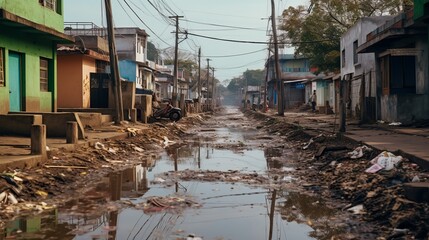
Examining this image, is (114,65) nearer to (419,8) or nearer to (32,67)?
(32,67)

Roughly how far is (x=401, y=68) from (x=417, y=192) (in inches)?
591

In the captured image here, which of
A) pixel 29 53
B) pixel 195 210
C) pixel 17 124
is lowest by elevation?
pixel 195 210

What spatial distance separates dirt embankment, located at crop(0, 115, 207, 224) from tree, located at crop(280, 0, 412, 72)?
23928 millimetres

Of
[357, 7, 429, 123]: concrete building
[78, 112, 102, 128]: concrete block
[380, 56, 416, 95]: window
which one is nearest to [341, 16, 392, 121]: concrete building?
[357, 7, 429, 123]: concrete building

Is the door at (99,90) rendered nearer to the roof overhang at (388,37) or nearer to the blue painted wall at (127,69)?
the roof overhang at (388,37)

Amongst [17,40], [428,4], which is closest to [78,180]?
[17,40]

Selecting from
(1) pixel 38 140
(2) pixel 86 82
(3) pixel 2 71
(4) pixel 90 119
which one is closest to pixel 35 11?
(3) pixel 2 71

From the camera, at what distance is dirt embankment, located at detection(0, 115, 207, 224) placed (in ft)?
24.9

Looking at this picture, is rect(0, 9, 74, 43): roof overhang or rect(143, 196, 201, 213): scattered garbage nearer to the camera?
rect(143, 196, 201, 213): scattered garbage

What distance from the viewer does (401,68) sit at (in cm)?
2031

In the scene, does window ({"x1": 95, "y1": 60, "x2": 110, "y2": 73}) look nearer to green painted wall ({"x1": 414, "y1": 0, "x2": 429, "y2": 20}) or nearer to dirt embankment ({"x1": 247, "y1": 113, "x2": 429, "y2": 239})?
dirt embankment ({"x1": 247, "y1": 113, "x2": 429, "y2": 239})

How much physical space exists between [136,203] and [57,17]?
→ 14.2 metres

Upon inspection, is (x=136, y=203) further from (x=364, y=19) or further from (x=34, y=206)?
(x=364, y=19)

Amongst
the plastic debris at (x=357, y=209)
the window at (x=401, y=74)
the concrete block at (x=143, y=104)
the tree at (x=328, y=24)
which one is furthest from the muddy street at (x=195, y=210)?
the tree at (x=328, y=24)
